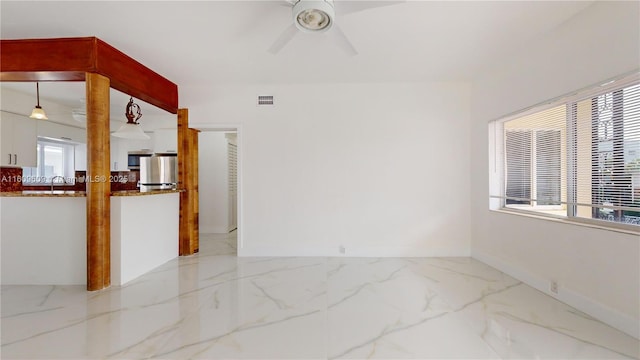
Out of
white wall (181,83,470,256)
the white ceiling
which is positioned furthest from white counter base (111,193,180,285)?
Answer: the white ceiling

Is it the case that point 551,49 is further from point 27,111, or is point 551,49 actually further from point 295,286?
point 27,111

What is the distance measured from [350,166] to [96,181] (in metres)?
3.04

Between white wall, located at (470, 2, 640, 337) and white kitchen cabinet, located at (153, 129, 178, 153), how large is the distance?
5665mm

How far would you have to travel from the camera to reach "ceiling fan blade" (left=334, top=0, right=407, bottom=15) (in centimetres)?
219

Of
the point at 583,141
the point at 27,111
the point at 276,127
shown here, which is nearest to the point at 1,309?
the point at 276,127

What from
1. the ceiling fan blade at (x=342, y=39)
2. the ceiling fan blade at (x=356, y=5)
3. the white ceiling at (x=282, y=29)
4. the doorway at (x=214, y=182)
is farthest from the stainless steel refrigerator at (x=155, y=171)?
the ceiling fan blade at (x=356, y=5)

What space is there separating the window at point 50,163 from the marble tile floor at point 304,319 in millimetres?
3239

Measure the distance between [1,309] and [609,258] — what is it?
5.03 m

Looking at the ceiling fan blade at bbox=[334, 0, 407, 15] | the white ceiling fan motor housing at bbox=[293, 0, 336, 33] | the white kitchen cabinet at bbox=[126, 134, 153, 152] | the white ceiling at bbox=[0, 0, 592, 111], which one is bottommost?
the white kitchen cabinet at bbox=[126, 134, 153, 152]

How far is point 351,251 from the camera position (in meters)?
4.10

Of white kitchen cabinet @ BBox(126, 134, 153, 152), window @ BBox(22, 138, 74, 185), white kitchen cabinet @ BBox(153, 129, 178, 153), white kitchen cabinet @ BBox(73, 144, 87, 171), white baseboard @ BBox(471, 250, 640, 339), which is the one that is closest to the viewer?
white baseboard @ BBox(471, 250, 640, 339)

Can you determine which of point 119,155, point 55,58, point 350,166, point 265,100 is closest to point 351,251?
point 350,166

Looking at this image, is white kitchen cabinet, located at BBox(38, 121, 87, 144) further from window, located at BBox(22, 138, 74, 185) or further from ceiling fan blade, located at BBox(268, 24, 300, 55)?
ceiling fan blade, located at BBox(268, 24, 300, 55)

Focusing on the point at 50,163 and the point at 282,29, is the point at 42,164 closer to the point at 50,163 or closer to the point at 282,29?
the point at 50,163
